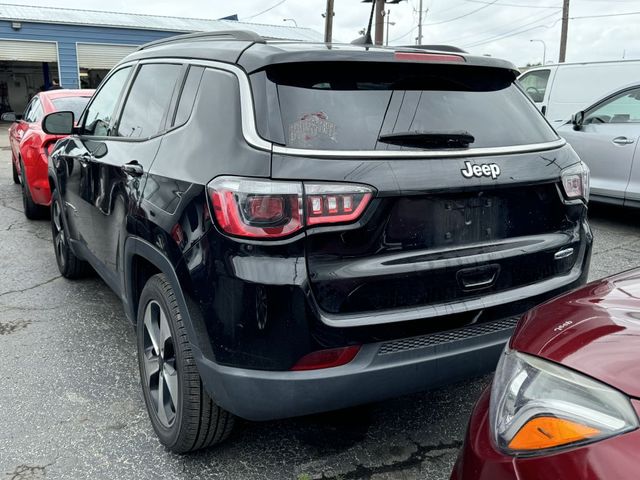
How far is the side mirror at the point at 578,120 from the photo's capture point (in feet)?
23.2

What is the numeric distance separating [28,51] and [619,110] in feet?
78.8

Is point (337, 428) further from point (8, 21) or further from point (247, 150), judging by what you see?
point (8, 21)

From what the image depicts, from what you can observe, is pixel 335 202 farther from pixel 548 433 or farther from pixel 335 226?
pixel 548 433

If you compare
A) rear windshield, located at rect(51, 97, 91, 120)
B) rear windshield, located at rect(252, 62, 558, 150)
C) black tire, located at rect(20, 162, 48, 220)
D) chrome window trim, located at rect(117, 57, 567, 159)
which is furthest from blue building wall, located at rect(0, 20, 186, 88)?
rear windshield, located at rect(252, 62, 558, 150)

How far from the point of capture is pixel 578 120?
279 inches

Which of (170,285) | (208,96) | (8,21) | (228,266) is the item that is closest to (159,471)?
(170,285)

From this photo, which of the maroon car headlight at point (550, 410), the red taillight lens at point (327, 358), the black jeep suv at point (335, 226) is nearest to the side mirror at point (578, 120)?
the black jeep suv at point (335, 226)

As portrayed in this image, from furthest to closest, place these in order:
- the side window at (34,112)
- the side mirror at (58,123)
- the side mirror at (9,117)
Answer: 1. the side mirror at (9,117)
2. the side window at (34,112)
3. the side mirror at (58,123)

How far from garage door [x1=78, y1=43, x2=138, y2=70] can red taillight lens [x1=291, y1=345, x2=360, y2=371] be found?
25518mm

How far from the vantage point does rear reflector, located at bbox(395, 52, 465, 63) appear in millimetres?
2399

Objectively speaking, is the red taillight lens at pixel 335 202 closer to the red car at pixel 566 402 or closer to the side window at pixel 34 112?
the red car at pixel 566 402

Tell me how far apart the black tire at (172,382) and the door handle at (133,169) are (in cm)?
51

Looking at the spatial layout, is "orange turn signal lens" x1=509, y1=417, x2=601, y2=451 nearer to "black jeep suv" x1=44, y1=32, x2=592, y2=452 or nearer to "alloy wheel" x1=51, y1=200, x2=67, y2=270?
"black jeep suv" x1=44, y1=32, x2=592, y2=452

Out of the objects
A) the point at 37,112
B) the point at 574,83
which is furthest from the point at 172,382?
the point at 574,83
